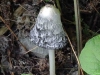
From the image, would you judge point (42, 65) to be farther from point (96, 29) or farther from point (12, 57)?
point (96, 29)

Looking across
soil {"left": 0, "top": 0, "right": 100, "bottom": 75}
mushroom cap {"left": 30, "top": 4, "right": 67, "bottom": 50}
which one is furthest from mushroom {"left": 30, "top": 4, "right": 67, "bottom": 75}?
soil {"left": 0, "top": 0, "right": 100, "bottom": 75}

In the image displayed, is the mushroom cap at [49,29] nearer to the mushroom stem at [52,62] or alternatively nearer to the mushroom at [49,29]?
the mushroom at [49,29]

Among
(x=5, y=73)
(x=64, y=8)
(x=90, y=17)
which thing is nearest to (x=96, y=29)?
(x=90, y=17)

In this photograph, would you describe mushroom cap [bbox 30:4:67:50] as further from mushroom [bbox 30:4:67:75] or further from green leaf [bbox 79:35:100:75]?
green leaf [bbox 79:35:100:75]

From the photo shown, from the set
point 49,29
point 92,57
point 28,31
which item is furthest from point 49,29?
point 28,31

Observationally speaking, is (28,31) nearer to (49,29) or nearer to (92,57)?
(49,29)

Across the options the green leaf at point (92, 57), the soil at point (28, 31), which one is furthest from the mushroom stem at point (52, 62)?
the green leaf at point (92, 57)
